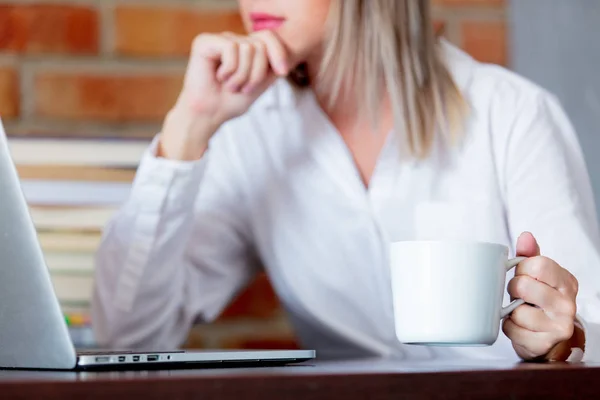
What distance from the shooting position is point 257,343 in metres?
1.51

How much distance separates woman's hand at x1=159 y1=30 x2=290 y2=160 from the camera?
1.12 meters

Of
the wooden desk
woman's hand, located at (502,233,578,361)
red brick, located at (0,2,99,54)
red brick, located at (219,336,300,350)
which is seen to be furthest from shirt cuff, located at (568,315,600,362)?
red brick, located at (0,2,99,54)

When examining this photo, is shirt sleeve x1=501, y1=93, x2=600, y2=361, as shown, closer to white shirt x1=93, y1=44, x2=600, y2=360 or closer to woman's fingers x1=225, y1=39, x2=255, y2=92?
white shirt x1=93, y1=44, x2=600, y2=360

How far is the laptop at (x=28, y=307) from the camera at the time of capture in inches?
20.7

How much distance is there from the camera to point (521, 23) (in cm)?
158

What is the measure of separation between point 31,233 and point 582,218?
715mm

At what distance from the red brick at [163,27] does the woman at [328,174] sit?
0.87 ft

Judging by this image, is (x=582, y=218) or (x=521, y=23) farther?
(x=521, y=23)

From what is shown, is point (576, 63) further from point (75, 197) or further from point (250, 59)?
point (75, 197)

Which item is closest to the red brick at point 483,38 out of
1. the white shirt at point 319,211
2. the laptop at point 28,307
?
the white shirt at point 319,211

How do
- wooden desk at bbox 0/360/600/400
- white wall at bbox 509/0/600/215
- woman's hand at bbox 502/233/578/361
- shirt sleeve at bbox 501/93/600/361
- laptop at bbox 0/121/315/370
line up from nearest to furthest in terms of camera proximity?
1. wooden desk at bbox 0/360/600/400
2. laptop at bbox 0/121/315/370
3. woman's hand at bbox 502/233/578/361
4. shirt sleeve at bbox 501/93/600/361
5. white wall at bbox 509/0/600/215

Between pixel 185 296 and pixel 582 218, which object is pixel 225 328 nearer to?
pixel 185 296

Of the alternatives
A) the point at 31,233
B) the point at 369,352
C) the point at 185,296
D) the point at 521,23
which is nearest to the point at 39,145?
the point at 185,296

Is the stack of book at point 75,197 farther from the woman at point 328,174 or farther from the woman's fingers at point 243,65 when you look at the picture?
the woman's fingers at point 243,65
